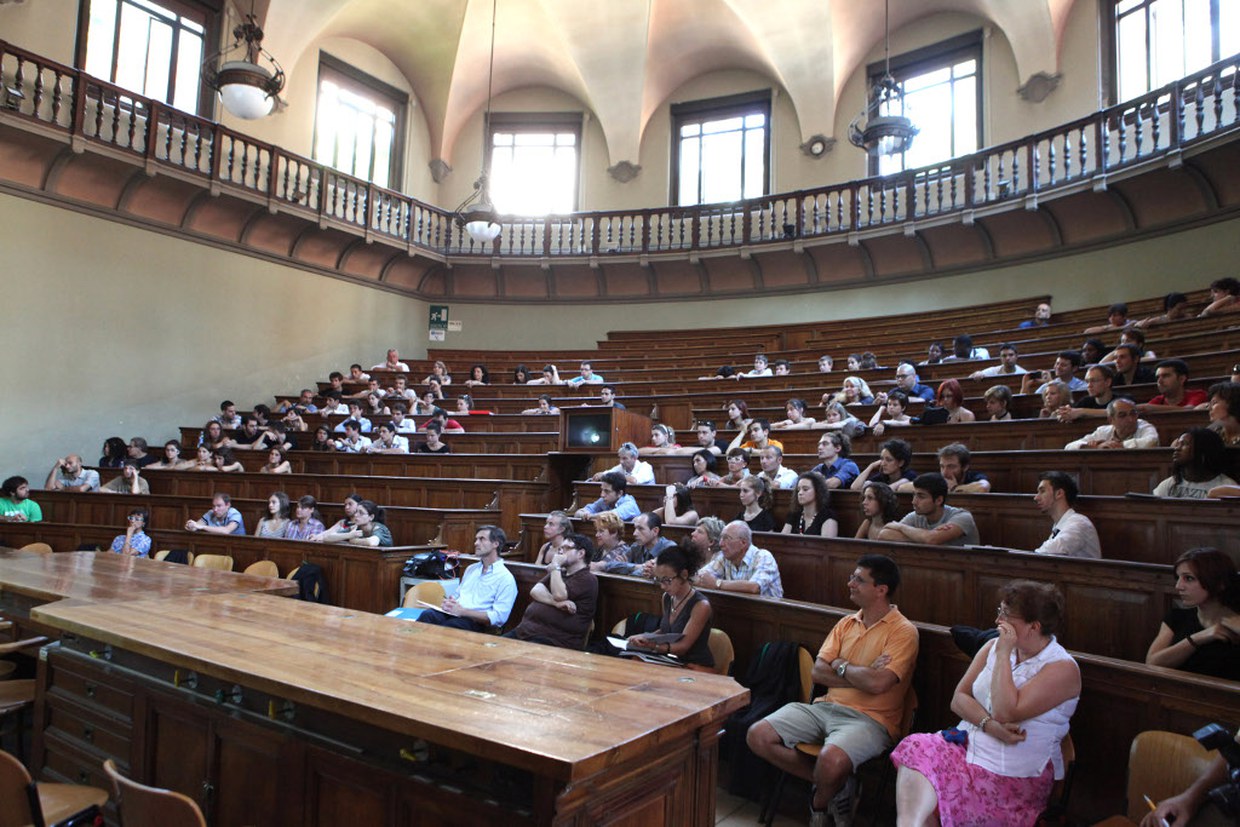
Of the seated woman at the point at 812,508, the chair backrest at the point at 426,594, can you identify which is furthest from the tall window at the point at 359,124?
the seated woman at the point at 812,508

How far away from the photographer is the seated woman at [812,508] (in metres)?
4.77

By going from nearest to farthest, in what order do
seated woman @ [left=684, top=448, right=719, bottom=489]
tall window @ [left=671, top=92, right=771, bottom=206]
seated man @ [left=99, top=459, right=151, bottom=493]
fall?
seated woman @ [left=684, top=448, right=719, bottom=489], seated man @ [left=99, top=459, right=151, bottom=493], tall window @ [left=671, top=92, right=771, bottom=206]

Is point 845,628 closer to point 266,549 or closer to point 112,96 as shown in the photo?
point 266,549

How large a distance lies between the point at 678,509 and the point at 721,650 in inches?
80.4

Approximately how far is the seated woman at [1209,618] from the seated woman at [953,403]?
10.5 ft

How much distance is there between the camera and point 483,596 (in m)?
4.67

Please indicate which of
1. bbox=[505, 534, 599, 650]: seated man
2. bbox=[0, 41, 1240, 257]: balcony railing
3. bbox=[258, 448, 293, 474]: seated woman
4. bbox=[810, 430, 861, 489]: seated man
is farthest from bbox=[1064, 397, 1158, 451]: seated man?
bbox=[258, 448, 293, 474]: seated woman

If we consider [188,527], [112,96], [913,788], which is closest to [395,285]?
[112,96]

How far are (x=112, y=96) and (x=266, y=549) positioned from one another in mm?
6564

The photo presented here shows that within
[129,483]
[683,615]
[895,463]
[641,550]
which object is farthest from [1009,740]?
[129,483]

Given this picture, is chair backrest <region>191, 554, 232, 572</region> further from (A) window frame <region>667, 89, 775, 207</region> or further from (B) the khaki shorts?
(A) window frame <region>667, 89, 775, 207</region>

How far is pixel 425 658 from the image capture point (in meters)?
2.29

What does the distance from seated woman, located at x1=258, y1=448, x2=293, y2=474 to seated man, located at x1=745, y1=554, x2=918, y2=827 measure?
6557 millimetres

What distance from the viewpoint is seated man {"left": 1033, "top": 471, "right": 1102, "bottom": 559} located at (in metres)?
3.62
